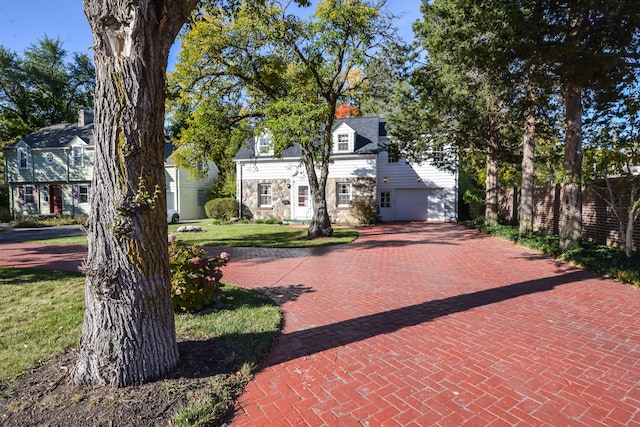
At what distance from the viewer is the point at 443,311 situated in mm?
5078

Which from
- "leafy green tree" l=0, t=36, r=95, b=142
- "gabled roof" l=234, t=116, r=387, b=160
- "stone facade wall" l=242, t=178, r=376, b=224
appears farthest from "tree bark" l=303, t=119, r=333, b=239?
"leafy green tree" l=0, t=36, r=95, b=142

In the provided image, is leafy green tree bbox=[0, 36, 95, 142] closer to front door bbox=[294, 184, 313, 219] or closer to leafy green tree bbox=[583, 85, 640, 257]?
front door bbox=[294, 184, 313, 219]

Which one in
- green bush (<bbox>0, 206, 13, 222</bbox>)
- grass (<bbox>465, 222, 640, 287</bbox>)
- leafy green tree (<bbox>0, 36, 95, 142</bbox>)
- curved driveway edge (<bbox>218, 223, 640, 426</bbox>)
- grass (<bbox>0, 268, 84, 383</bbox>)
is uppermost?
leafy green tree (<bbox>0, 36, 95, 142</bbox>)

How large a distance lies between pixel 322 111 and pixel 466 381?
8.80 metres

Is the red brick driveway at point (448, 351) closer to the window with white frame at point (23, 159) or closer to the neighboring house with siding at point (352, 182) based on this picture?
the neighboring house with siding at point (352, 182)

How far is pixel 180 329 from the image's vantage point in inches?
167

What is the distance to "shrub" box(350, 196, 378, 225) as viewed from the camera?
1903 cm

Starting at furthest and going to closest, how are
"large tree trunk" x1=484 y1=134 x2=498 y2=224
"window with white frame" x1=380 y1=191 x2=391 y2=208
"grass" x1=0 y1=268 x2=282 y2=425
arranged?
"window with white frame" x1=380 y1=191 x2=391 y2=208
"large tree trunk" x1=484 y1=134 x2=498 y2=224
"grass" x1=0 y1=268 x2=282 y2=425

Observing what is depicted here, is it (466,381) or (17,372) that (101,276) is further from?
(466,381)

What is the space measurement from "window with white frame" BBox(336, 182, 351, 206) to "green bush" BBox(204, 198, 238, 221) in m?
7.14

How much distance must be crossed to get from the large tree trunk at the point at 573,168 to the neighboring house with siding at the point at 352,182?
11.0 metres

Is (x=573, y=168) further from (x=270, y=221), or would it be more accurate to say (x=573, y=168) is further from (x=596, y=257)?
(x=270, y=221)

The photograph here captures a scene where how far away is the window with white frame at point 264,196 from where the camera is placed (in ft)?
72.5

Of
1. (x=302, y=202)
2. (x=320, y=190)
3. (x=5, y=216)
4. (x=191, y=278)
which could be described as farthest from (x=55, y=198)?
(x=191, y=278)
